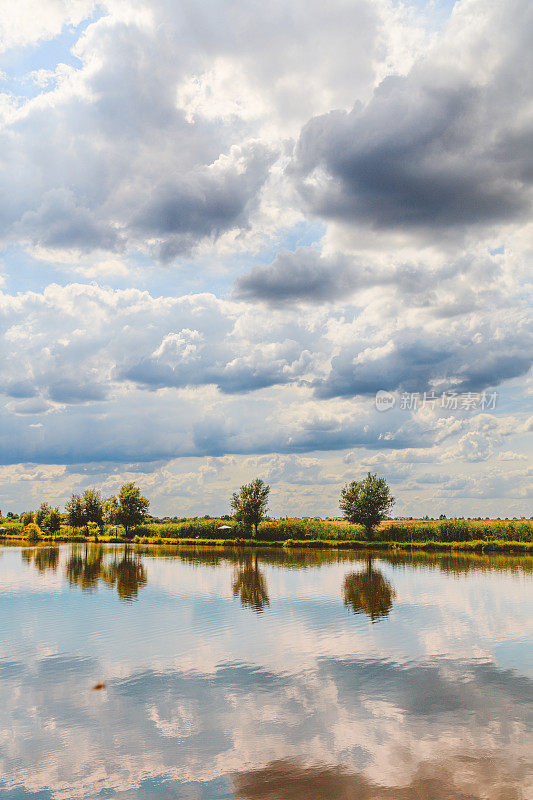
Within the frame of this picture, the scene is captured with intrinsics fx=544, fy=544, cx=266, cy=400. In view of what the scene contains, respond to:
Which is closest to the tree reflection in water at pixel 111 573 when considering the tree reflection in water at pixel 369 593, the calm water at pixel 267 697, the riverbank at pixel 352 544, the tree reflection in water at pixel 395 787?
the calm water at pixel 267 697

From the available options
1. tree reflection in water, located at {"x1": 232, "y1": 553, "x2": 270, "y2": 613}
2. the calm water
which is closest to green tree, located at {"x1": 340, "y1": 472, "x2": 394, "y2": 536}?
tree reflection in water, located at {"x1": 232, "y1": 553, "x2": 270, "y2": 613}

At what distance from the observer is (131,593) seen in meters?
35.6

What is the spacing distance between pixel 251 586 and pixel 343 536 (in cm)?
4952

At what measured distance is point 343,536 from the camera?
8600 cm

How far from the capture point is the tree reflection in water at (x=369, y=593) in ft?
97.9

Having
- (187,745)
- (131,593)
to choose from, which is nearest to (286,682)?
(187,745)

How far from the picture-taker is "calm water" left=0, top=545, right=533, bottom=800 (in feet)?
38.0

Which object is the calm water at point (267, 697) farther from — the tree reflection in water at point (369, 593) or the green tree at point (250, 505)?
the green tree at point (250, 505)

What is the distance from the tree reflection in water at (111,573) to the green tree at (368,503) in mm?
33714

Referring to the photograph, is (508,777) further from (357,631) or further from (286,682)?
(357,631)

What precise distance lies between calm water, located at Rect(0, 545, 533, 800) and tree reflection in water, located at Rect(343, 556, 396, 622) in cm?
25

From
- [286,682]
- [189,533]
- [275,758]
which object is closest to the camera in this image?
[275,758]

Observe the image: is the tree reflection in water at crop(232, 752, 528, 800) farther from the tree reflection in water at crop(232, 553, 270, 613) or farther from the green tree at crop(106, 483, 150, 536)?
the green tree at crop(106, 483, 150, 536)

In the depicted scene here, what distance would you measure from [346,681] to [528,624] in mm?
13780
